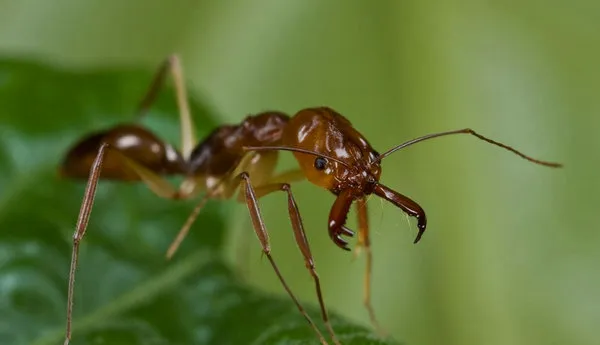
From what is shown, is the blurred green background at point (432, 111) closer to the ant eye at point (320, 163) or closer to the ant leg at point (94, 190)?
the ant leg at point (94, 190)

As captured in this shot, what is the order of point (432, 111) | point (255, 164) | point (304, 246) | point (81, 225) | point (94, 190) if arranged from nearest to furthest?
→ point (304, 246), point (81, 225), point (94, 190), point (255, 164), point (432, 111)

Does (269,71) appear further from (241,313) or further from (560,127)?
(241,313)

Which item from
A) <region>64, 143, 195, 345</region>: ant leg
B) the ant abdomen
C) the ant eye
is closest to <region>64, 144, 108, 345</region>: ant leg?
<region>64, 143, 195, 345</region>: ant leg

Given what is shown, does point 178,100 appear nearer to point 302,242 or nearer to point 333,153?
point 333,153

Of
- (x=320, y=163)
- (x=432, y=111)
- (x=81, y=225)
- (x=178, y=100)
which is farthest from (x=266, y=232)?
(x=432, y=111)

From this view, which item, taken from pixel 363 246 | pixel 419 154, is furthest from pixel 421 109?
pixel 363 246

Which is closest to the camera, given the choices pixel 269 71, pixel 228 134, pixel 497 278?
pixel 228 134
